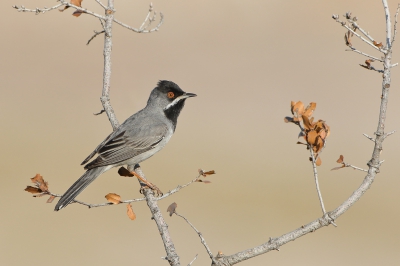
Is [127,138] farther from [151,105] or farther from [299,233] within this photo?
[299,233]

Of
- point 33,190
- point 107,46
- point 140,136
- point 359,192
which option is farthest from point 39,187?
point 359,192

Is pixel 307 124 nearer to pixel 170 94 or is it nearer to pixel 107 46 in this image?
pixel 107 46

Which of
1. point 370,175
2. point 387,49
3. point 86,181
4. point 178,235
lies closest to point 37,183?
point 86,181

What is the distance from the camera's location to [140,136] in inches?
287

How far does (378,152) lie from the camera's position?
3668 mm

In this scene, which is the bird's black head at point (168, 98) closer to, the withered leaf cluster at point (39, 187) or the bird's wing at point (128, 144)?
the bird's wing at point (128, 144)

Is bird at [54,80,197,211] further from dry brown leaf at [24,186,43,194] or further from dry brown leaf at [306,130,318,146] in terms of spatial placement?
dry brown leaf at [306,130,318,146]

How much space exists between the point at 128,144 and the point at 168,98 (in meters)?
1.14

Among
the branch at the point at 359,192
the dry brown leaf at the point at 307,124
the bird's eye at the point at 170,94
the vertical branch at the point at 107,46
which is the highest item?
the bird's eye at the point at 170,94

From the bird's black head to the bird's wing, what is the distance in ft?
1.14

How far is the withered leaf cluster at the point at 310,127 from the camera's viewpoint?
12.3ft

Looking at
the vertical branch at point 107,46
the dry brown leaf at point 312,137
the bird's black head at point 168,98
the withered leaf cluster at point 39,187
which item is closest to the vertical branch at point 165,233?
the withered leaf cluster at point 39,187

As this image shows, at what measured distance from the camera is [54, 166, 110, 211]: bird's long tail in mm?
5827

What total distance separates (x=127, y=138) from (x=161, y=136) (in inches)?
21.9
